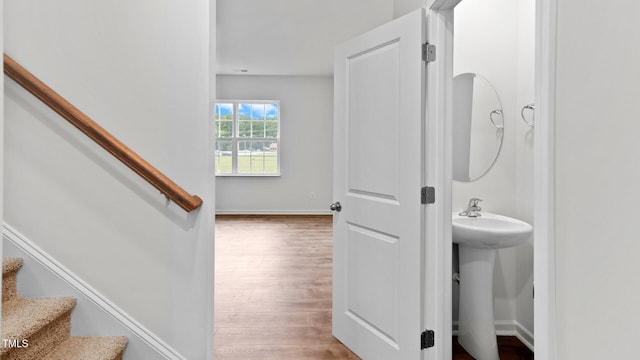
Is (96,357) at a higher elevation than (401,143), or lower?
lower

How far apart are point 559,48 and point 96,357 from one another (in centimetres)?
203

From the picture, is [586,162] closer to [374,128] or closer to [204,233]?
[374,128]

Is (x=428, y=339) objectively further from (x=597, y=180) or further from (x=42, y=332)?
(x=42, y=332)

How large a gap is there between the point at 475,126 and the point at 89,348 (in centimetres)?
250

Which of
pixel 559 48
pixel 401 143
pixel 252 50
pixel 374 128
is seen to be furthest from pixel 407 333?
pixel 252 50

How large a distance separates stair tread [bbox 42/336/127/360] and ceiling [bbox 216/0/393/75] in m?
3.34

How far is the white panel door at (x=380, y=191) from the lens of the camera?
6.25 ft

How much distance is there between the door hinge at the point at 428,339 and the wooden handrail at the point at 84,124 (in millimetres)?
1418

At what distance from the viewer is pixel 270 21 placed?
4.55m

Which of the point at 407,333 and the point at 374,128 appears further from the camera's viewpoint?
the point at 374,128

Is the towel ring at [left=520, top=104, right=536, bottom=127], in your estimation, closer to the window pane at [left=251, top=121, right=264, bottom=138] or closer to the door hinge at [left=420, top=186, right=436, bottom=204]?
the door hinge at [left=420, top=186, right=436, bottom=204]

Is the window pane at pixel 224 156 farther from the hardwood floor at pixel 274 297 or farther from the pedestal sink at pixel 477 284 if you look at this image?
the pedestal sink at pixel 477 284

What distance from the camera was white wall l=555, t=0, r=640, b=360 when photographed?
0.74m

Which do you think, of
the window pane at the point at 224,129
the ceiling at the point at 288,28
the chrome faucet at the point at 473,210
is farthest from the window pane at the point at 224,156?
the chrome faucet at the point at 473,210
